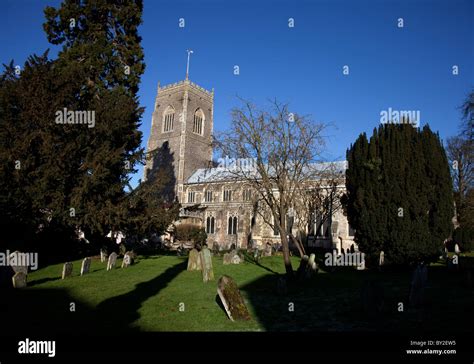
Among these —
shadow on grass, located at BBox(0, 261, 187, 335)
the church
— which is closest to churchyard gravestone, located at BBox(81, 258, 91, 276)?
shadow on grass, located at BBox(0, 261, 187, 335)

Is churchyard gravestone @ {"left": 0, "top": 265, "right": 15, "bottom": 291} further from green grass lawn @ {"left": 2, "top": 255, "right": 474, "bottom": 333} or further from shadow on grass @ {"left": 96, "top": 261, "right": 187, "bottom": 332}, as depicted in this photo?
shadow on grass @ {"left": 96, "top": 261, "right": 187, "bottom": 332}

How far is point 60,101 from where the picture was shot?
17812 millimetres

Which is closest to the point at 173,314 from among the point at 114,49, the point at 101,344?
the point at 101,344

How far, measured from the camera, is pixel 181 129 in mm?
52375

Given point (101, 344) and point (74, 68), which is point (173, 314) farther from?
point (74, 68)

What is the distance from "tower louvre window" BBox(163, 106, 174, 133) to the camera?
54972 mm

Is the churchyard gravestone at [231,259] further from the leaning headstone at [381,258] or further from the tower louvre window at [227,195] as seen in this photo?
the tower louvre window at [227,195]

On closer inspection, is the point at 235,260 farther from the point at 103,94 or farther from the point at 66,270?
the point at 103,94

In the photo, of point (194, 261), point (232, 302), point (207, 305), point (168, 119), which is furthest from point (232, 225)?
point (232, 302)

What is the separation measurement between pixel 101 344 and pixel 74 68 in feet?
59.5

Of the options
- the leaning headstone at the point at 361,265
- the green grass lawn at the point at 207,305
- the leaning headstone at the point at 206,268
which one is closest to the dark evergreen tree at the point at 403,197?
the leaning headstone at the point at 361,265

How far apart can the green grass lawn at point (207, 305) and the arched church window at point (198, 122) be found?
42.9 metres

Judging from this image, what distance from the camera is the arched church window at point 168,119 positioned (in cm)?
5499

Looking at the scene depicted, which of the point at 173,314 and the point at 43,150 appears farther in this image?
Result: the point at 43,150
